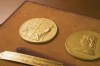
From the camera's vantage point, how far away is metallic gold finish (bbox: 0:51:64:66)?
0.80 metres

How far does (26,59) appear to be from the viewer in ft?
2.70

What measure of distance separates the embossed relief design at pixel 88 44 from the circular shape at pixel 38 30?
0.50ft

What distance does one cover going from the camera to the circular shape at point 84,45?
2.71 feet

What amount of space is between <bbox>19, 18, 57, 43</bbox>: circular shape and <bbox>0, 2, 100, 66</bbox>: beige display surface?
0.08 feet

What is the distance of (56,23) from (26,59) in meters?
0.29

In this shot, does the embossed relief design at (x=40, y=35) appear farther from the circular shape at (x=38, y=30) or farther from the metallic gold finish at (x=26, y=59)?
the metallic gold finish at (x=26, y=59)

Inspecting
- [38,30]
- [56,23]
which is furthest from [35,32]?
[56,23]

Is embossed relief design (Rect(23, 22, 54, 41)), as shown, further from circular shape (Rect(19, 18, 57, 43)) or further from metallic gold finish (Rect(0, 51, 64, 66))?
metallic gold finish (Rect(0, 51, 64, 66))

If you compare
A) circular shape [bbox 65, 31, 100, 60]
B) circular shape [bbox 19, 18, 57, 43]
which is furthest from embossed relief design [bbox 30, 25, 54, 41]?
circular shape [bbox 65, 31, 100, 60]

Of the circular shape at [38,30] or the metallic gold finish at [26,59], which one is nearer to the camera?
the metallic gold finish at [26,59]

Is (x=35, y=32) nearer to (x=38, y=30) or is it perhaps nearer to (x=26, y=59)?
(x=38, y=30)

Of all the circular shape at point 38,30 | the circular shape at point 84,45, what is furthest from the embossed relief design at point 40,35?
the circular shape at point 84,45

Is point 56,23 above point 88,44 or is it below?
above

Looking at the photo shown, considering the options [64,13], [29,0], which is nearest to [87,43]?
[64,13]
